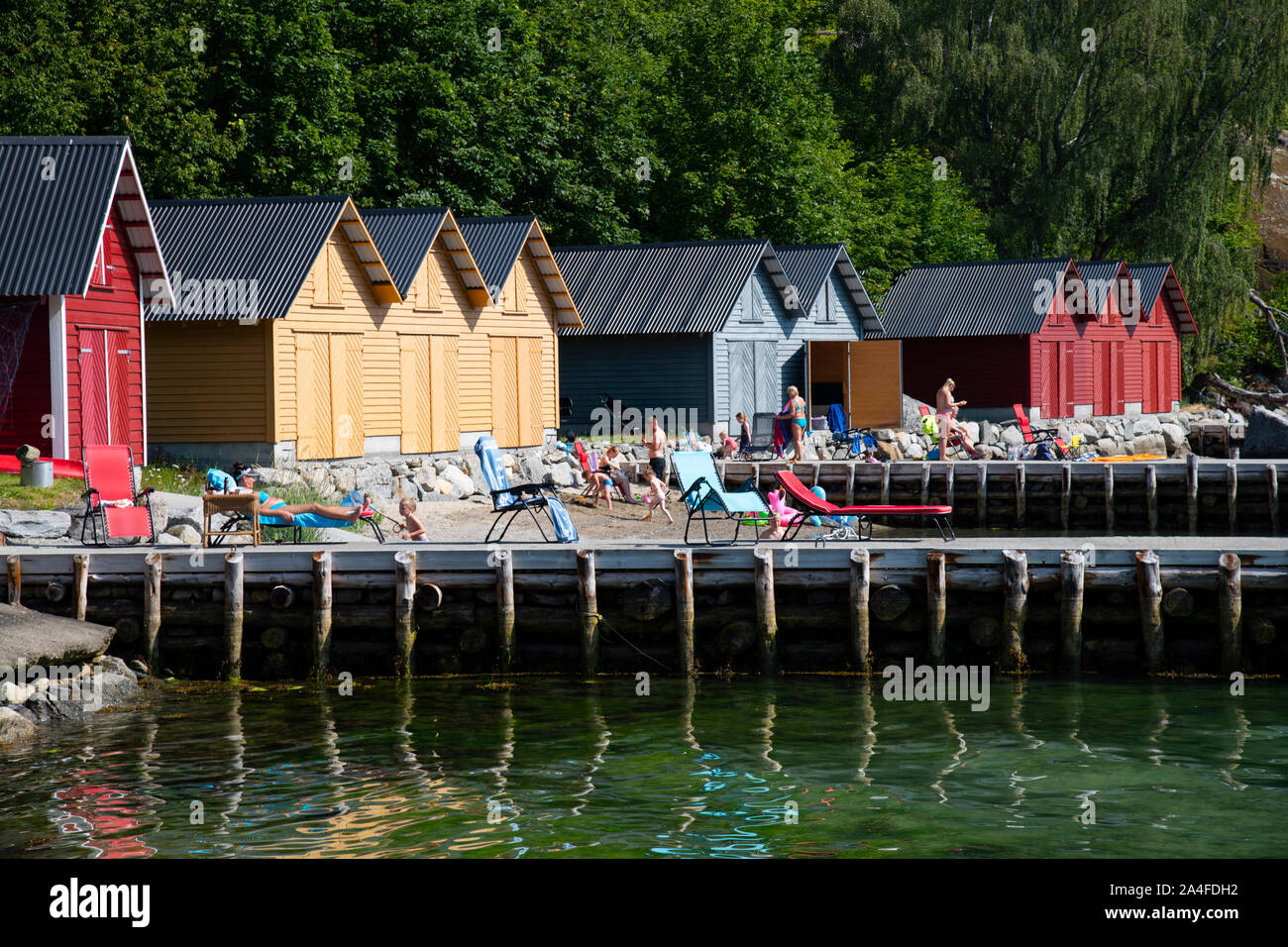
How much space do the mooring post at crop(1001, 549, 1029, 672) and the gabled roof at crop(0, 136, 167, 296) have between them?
13875 mm

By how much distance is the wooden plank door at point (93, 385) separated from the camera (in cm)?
2130

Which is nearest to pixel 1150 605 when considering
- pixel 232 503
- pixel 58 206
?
pixel 232 503

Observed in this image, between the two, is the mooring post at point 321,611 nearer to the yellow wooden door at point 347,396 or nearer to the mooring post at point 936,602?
the mooring post at point 936,602

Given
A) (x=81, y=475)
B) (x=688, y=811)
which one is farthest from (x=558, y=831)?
(x=81, y=475)

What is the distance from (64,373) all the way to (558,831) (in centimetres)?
1496

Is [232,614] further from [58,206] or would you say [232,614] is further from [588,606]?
[58,206]

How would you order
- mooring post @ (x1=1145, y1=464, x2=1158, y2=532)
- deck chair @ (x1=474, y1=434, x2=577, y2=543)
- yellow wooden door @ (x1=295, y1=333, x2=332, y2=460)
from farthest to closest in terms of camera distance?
A: mooring post @ (x1=1145, y1=464, x2=1158, y2=532) < yellow wooden door @ (x1=295, y1=333, x2=332, y2=460) < deck chair @ (x1=474, y1=434, x2=577, y2=543)

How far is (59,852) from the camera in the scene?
27.9ft

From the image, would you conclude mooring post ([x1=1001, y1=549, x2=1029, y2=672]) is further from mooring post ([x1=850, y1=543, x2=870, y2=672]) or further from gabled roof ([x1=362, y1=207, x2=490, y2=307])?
gabled roof ([x1=362, y1=207, x2=490, y2=307])

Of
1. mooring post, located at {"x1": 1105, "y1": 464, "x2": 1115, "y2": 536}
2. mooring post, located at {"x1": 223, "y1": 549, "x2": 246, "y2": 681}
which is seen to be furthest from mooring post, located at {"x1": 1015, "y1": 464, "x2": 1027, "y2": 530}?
mooring post, located at {"x1": 223, "y1": 549, "x2": 246, "y2": 681}

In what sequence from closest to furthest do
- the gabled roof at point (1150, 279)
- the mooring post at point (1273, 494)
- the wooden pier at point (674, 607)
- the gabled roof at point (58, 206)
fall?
the wooden pier at point (674, 607) → the gabled roof at point (58, 206) → the mooring post at point (1273, 494) → the gabled roof at point (1150, 279)

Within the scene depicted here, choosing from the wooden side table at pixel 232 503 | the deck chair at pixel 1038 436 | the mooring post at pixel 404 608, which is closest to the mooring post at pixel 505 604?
the mooring post at pixel 404 608

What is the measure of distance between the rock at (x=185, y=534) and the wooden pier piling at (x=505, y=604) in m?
5.71

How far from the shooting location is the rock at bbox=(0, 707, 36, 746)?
1128 cm
